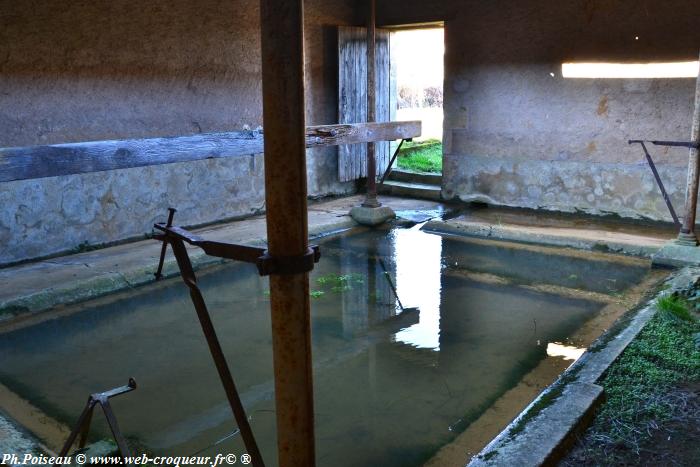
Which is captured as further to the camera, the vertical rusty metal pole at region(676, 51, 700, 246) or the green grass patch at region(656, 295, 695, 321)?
the vertical rusty metal pole at region(676, 51, 700, 246)

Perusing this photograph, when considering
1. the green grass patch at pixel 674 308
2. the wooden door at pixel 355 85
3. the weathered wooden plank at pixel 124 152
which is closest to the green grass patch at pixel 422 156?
the wooden door at pixel 355 85

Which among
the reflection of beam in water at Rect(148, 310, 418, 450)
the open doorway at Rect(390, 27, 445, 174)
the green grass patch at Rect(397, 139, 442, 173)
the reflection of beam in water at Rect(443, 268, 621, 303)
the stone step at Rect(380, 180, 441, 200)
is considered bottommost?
the reflection of beam in water at Rect(148, 310, 418, 450)

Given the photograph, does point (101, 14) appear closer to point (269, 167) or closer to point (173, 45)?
point (173, 45)

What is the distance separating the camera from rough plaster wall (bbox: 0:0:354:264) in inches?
229

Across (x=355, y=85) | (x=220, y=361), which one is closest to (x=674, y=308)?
(x=220, y=361)

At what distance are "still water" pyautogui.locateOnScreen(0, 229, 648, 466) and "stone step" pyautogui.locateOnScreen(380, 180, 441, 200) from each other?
293 cm

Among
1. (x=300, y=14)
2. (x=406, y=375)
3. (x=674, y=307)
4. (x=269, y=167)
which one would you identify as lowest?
(x=406, y=375)

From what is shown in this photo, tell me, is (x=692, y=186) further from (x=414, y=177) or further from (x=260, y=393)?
(x=414, y=177)

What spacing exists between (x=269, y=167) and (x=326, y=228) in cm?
561

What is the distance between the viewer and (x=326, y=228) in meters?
7.31

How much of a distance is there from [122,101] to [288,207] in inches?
213

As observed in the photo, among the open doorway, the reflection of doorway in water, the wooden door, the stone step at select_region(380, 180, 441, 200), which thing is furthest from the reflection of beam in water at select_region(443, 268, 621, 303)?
the open doorway

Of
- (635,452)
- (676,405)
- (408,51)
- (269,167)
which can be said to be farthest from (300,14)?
(408,51)

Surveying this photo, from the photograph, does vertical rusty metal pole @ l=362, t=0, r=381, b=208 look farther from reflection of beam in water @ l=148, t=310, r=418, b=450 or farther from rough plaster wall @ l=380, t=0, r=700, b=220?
reflection of beam in water @ l=148, t=310, r=418, b=450
